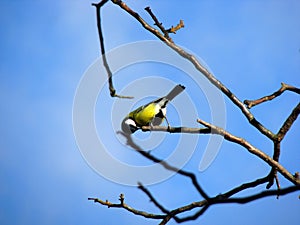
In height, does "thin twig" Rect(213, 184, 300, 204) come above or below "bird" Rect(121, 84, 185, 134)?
below

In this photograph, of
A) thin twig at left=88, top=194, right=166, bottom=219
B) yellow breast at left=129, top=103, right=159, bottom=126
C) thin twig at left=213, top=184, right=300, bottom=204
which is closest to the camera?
thin twig at left=213, top=184, right=300, bottom=204

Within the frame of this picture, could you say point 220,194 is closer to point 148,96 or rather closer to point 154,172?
point 154,172

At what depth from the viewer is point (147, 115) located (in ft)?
22.3

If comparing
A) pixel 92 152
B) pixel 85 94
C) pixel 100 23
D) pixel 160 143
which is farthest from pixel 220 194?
pixel 85 94

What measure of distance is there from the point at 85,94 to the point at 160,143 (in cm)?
126

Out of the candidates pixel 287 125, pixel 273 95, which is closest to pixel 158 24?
pixel 273 95

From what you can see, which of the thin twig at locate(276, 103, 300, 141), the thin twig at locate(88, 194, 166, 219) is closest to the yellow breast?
the thin twig at locate(88, 194, 166, 219)

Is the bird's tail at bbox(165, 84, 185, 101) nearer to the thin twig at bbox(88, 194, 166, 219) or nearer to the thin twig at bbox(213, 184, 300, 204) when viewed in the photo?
the thin twig at bbox(88, 194, 166, 219)

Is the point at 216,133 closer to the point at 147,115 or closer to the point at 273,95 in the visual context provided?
the point at 273,95

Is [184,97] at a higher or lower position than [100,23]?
higher

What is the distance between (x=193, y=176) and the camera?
232cm

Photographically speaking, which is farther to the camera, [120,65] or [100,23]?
[120,65]

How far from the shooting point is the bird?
6512 mm

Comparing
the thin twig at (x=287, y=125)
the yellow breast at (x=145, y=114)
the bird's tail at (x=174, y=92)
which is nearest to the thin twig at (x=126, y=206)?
the thin twig at (x=287, y=125)
